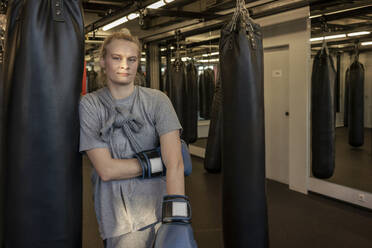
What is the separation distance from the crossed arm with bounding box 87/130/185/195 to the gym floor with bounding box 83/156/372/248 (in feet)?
6.68

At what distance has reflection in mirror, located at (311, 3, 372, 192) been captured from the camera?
4082 millimetres

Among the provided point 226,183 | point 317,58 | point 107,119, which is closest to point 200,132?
point 317,58

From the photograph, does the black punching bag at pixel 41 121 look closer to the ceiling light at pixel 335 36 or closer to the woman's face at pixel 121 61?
the woman's face at pixel 121 61

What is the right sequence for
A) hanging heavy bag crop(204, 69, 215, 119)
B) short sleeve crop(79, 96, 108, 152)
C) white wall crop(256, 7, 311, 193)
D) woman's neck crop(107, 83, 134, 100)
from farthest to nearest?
hanging heavy bag crop(204, 69, 215, 119)
white wall crop(256, 7, 311, 193)
woman's neck crop(107, 83, 134, 100)
short sleeve crop(79, 96, 108, 152)

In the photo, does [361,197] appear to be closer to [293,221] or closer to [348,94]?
[293,221]

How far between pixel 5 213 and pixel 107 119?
1.70ft

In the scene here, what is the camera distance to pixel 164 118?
148 centimetres

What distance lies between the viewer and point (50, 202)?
1.33 m

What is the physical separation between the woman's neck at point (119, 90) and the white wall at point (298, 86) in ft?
11.8

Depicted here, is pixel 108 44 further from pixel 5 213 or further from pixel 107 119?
pixel 5 213

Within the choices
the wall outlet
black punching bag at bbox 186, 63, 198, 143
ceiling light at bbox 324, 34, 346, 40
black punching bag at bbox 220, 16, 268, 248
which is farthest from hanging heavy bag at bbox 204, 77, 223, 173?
black punching bag at bbox 220, 16, 268, 248

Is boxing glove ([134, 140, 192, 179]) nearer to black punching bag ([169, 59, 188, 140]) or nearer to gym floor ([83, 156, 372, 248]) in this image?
gym floor ([83, 156, 372, 248])

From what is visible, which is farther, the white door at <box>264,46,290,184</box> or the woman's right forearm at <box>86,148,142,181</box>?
the white door at <box>264,46,290,184</box>

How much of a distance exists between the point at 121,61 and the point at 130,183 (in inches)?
19.6
